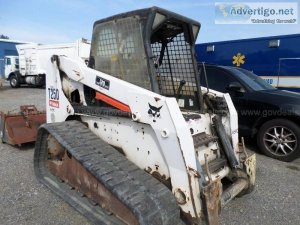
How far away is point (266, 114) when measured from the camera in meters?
5.46

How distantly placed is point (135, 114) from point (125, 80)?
0.56 metres

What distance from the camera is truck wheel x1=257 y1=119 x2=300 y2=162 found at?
5188 millimetres

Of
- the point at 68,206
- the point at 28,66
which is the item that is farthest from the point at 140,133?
the point at 28,66

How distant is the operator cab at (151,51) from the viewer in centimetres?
307

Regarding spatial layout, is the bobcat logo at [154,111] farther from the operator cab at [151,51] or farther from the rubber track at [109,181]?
the rubber track at [109,181]

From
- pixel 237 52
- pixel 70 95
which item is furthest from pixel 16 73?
pixel 70 95

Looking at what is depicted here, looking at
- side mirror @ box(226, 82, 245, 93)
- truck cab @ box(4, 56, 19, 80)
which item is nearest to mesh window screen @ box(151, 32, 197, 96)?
side mirror @ box(226, 82, 245, 93)

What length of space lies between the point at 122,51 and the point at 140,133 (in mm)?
954

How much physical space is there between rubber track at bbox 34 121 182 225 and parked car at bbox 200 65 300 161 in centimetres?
280

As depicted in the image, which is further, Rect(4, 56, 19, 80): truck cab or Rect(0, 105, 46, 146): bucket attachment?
Rect(4, 56, 19, 80): truck cab

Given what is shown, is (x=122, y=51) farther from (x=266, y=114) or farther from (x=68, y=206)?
(x=266, y=114)

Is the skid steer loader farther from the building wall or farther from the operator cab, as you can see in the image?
the building wall

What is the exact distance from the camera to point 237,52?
8.06 metres

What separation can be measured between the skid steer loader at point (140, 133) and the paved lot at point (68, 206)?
16 cm
